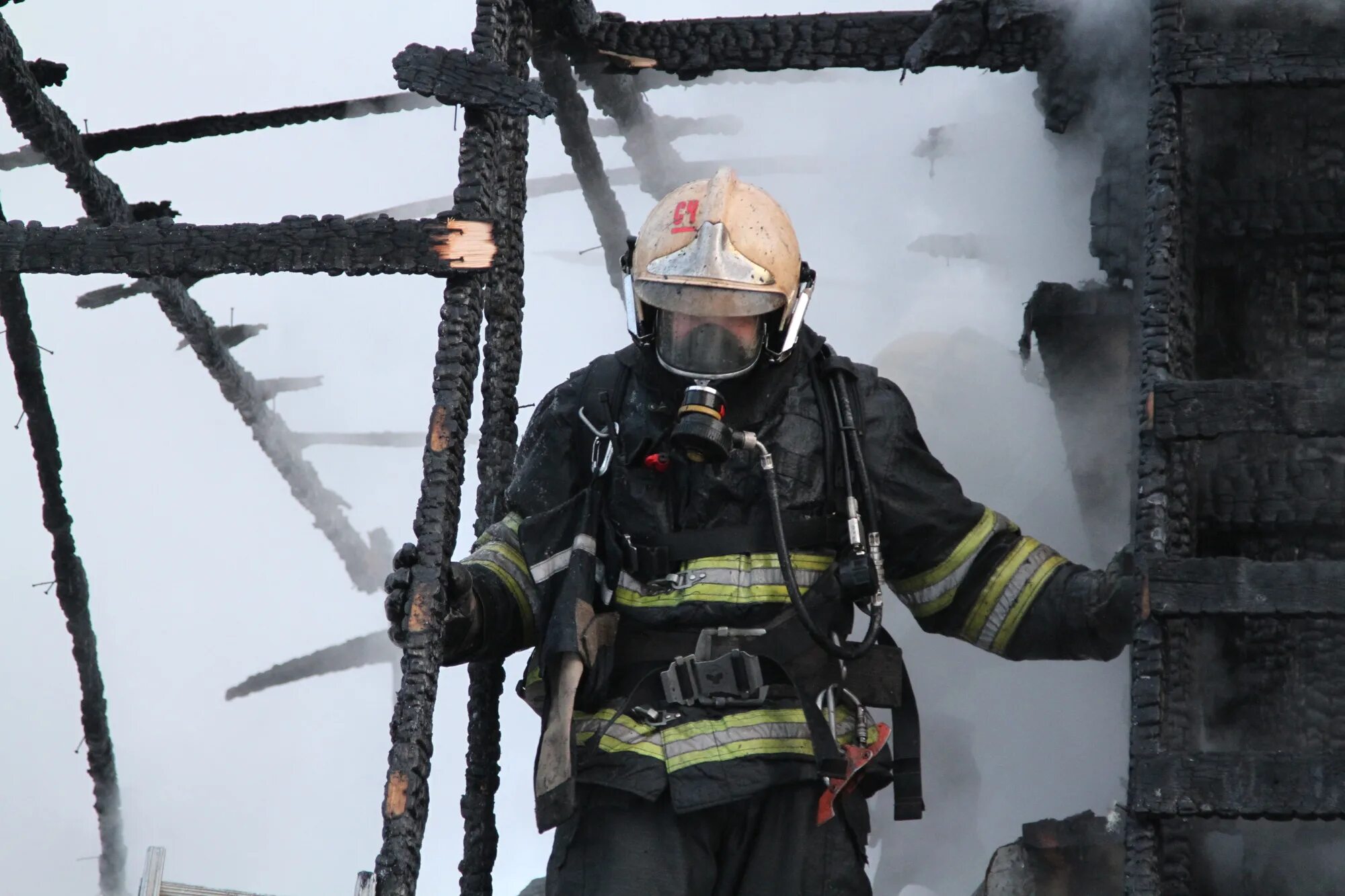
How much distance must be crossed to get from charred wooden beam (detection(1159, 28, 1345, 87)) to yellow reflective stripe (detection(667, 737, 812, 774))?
5.56ft

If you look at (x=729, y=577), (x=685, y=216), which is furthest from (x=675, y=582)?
(x=685, y=216)

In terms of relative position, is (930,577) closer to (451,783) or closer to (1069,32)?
(1069,32)

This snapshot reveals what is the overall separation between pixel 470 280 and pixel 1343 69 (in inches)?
79.0

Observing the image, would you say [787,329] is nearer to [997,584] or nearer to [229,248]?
[997,584]

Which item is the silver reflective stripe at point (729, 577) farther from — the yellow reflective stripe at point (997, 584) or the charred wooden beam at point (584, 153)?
the charred wooden beam at point (584, 153)

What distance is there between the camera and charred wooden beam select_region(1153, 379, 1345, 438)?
350 cm

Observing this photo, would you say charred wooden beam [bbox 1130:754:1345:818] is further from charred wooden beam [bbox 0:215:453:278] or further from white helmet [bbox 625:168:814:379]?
charred wooden beam [bbox 0:215:453:278]

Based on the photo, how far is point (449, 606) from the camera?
12.8 ft

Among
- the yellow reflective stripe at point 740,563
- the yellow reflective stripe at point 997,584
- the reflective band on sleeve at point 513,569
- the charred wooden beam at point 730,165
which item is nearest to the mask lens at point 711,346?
the yellow reflective stripe at point 740,563

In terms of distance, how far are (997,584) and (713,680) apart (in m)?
0.69

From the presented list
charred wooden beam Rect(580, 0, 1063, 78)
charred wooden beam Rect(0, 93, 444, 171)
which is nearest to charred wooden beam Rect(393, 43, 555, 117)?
charred wooden beam Rect(580, 0, 1063, 78)

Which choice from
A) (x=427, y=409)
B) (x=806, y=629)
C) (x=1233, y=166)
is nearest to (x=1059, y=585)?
(x=806, y=629)

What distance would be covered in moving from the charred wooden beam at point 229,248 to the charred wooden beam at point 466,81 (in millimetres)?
355

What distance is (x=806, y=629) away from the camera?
3.90m
